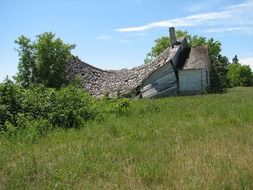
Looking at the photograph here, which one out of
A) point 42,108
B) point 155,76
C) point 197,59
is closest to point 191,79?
point 197,59

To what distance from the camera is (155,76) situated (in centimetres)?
3288

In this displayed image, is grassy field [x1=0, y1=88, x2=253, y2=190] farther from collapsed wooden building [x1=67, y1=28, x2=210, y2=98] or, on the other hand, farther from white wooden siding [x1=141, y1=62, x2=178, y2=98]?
collapsed wooden building [x1=67, y1=28, x2=210, y2=98]

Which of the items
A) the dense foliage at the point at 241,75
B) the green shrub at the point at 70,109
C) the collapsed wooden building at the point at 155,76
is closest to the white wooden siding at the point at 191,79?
the collapsed wooden building at the point at 155,76

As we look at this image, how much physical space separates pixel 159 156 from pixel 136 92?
930 inches

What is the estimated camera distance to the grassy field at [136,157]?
7.04 meters

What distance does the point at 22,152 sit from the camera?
10039mm

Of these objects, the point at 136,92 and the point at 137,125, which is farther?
the point at 136,92

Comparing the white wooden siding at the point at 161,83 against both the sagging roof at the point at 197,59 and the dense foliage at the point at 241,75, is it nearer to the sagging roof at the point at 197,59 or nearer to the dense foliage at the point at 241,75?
the sagging roof at the point at 197,59

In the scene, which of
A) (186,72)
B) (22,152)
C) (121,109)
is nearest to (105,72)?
(186,72)

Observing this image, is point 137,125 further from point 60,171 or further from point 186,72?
point 186,72

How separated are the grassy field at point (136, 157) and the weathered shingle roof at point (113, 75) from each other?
18759 millimetres

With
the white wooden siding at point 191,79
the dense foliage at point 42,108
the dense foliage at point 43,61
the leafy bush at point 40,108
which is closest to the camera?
the dense foliage at point 42,108

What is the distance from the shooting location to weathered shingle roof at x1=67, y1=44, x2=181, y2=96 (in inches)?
1292

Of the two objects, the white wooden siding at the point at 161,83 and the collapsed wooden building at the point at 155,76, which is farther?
the collapsed wooden building at the point at 155,76
